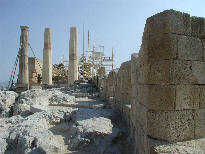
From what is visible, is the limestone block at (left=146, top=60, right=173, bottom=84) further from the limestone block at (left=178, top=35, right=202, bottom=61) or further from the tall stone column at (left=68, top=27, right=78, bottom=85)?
the tall stone column at (left=68, top=27, right=78, bottom=85)

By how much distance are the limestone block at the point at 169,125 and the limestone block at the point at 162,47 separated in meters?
0.83

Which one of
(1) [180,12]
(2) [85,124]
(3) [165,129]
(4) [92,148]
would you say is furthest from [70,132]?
(1) [180,12]

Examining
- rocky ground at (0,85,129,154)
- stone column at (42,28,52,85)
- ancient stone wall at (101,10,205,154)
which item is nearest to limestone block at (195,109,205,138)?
ancient stone wall at (101,10,205,154)

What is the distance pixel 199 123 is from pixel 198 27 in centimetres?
152

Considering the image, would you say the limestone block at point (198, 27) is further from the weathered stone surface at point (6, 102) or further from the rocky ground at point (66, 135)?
the weathered stone surface at point (6, 102)

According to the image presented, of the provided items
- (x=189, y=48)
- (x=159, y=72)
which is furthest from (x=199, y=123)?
(x=189, y=48)

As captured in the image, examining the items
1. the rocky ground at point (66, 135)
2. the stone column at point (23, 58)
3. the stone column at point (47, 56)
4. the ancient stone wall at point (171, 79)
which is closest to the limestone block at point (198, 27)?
the ancient stone wall at point (171, 79)

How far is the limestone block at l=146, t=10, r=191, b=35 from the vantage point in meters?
2.95

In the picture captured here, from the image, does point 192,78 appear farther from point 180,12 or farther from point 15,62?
point 15,62

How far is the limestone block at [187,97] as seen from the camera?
2.99m

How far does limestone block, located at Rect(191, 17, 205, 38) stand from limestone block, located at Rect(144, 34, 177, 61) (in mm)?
431

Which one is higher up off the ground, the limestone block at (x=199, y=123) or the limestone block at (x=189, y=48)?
the limestone block at (x=189, y=48)

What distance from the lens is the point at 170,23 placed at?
294cm

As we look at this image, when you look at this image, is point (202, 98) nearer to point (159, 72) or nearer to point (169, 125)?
point (169, 125)
